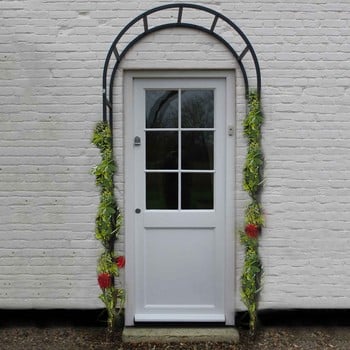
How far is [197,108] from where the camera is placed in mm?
3900

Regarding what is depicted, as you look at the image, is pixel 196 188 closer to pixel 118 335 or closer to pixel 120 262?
pixel 120 262

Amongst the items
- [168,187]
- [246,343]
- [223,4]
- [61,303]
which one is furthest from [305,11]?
[61,303]

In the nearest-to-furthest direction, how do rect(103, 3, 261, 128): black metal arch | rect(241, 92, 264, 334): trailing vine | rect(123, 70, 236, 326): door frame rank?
1. rect(103, 3, 261, 128): black metal arch
2. rect(241, 92, 264, 334): trailing vine
3. rect(123, 70, 236, 326): door frame

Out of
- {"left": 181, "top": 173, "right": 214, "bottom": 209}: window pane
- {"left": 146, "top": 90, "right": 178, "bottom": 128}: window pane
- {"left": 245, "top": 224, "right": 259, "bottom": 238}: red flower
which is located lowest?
{"left": 245, "top": 224, "right": 259, "bottom": 238}: red flower

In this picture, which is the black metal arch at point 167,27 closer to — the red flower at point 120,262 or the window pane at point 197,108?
the window pane at point 197,108

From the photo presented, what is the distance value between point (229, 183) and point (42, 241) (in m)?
1.62

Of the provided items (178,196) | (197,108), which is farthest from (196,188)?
(197,108)

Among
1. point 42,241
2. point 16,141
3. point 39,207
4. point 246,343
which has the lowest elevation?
point 246,343

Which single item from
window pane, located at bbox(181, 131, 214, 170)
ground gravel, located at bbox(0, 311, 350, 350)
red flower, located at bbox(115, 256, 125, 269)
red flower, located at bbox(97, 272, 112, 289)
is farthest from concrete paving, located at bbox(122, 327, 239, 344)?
window pane, located at bbox(181, 131, 214, 170)

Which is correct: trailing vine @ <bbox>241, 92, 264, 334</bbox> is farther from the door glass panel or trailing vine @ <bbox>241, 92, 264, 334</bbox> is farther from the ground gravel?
the door glass panel

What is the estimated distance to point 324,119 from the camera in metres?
3.84

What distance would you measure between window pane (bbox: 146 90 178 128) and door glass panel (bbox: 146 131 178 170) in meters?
0.08

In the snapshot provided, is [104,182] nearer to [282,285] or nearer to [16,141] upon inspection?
[16,141]

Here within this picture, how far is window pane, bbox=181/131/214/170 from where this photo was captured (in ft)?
12.8
